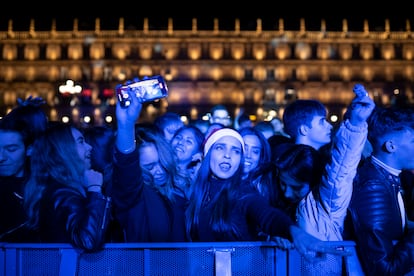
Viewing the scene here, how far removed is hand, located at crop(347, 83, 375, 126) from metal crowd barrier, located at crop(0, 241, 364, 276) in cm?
58

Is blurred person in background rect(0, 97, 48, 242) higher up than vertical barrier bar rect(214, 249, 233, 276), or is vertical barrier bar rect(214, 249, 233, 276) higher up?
blurred person in background rect(0, 97, 48, 242)

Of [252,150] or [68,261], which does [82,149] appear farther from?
[252,150]

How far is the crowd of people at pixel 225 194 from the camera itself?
296cm

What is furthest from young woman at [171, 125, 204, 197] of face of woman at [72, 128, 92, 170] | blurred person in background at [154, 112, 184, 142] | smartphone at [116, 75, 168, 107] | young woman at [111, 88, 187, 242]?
smartphone at [116, 75, 168, 107]

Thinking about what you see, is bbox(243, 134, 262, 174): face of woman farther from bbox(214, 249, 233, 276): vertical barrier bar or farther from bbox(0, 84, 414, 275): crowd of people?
bbox(214, 249, 233, 276): vertical barrier bar

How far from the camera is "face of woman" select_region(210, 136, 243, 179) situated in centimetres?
356

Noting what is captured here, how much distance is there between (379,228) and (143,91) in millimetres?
1289

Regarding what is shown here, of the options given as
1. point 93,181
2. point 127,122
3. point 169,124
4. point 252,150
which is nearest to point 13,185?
point 93,181

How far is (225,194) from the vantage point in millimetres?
3443

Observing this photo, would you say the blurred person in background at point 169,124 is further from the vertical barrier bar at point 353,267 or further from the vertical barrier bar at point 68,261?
the vertical barrier bar at point 353,267

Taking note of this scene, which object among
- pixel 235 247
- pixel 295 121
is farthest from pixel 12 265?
pixel 295 121

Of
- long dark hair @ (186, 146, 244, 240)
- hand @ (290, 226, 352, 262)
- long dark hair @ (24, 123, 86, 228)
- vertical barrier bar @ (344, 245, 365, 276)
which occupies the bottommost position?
vertical barrier bar @ (344, 245, 365, 276)

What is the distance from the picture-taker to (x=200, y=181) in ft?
11.8

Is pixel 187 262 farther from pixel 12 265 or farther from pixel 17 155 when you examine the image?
pixel 17 155
